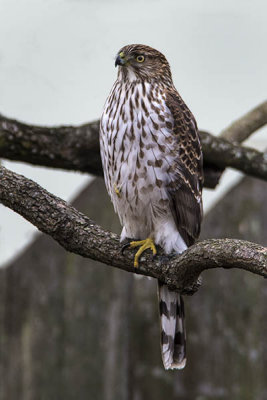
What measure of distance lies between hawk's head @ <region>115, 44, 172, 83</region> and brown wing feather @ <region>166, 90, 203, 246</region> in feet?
0.51

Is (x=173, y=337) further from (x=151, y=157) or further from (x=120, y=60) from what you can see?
(x=120, y=60)

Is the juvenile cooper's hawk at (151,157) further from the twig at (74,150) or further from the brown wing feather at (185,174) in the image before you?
the twig at (74,150)

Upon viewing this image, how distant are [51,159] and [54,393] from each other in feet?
9.23

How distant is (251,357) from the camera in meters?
6.36

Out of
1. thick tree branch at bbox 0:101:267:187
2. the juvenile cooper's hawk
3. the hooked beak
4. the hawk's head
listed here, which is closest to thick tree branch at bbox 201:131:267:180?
thick tree branch at bbox 0:101:267:187

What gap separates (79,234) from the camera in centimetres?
406

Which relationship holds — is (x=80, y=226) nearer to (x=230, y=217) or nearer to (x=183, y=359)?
(x=183, y=359)

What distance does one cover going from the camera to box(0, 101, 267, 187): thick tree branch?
16.5ft

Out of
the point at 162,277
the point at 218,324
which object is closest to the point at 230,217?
the point at 218,324

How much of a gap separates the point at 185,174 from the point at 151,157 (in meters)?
0.27

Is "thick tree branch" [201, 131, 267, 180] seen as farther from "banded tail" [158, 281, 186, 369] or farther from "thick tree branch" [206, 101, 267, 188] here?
"banded tail" [158, 281, 186, 369]

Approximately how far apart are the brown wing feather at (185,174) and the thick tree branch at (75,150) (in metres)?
0.67

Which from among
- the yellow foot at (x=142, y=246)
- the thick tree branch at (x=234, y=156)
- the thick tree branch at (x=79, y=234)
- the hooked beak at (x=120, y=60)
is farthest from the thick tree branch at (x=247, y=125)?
the thick tree branch at (x=79, y=234)

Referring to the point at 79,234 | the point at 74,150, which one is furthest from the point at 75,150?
the point at 79,234
